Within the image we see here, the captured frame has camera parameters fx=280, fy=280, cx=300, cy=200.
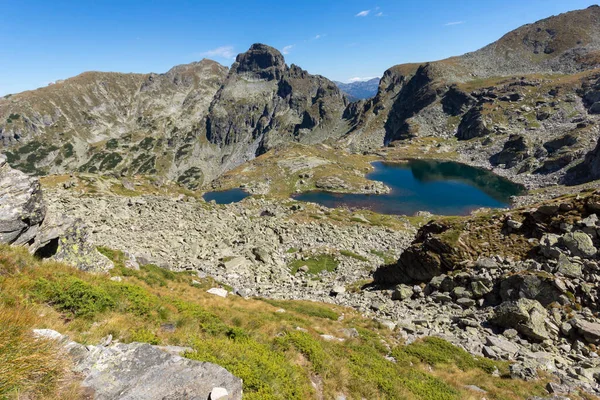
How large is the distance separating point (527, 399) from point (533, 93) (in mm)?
248706

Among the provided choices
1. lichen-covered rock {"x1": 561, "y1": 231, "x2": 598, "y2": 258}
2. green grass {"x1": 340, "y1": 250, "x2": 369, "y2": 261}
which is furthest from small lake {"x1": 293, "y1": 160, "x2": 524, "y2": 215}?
lichen-covered rock {"x1": 561, "y1": 231, "x2": 598, "y2": 258}

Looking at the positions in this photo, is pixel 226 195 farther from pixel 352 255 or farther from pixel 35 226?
pixel 35 226

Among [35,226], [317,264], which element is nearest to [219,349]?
[35,226]

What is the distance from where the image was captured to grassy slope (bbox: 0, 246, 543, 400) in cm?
570

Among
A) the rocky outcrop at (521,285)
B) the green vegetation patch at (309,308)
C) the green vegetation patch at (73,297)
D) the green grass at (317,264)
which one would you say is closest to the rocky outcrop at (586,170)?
the rocky outcrop at (521,285)

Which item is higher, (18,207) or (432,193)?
(18,207)

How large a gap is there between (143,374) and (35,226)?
1304 centimetres

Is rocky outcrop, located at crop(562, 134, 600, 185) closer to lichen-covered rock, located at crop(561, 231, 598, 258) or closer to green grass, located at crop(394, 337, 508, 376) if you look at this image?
lichen-covered rock, located at crop(561, 231, 598, 258)

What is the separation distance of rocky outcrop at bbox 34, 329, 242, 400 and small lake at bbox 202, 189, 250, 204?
116718 millimetres

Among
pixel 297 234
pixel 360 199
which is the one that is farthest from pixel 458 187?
pixel 297 234

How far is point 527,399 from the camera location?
1257 centimetres

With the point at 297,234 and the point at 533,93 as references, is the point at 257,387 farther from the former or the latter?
the point at 533,93

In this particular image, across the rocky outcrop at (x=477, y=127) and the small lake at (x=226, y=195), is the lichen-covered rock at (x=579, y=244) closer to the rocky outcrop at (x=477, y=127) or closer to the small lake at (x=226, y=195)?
the small lake at (x=226, y=195)

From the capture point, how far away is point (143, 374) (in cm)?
661
